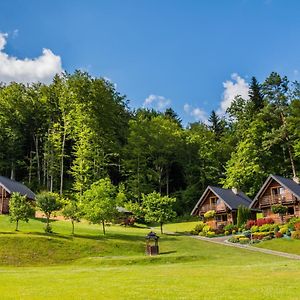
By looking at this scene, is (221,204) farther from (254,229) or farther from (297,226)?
(297,226)

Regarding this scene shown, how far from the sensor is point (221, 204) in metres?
54.1

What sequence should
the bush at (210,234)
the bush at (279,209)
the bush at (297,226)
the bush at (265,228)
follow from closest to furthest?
the bush at (297,226)
the bush at (265,228)
the bush at (210,234)
the bush at (279,209)

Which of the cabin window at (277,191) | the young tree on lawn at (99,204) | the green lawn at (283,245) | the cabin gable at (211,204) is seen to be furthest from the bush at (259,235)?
the young tree on lawn at (99,204)

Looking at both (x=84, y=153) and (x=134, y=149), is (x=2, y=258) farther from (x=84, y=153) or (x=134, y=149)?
(x=134, y=149)

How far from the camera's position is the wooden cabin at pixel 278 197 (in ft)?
160

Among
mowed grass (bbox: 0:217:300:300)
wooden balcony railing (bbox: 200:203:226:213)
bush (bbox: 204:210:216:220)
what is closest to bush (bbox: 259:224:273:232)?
wooden balcony railing (bbox: 200:203:226:213)

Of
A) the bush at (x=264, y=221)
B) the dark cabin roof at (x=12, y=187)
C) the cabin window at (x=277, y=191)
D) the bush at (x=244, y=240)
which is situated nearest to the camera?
the bush at (x=244, y=240)

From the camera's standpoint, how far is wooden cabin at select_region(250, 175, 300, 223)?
160ft

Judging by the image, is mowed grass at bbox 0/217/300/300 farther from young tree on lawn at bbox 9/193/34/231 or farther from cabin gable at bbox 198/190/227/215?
cabin gable at bbox 198/190/227/215

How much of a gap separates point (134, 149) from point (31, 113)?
2027 centimetres

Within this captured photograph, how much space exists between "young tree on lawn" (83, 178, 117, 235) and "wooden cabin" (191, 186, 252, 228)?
16.1m

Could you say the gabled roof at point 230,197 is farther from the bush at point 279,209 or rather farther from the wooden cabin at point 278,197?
the bush at point 279,209

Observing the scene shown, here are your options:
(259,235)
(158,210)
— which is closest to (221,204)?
(158,210)

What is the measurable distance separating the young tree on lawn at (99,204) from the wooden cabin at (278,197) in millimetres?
19375
